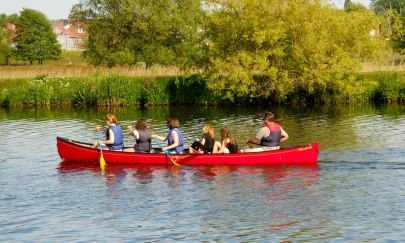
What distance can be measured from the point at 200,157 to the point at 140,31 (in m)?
38.5

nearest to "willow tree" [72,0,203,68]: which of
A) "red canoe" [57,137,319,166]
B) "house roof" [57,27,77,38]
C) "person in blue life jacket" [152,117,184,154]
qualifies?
"red canoe" [57,137,319,166]

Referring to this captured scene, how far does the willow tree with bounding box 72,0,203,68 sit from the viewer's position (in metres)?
60.6

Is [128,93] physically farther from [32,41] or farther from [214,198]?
[32,41]

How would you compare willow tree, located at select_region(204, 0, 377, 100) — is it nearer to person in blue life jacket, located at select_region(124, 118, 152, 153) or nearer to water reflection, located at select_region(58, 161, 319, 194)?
person in blue life jacket, located at select_region(124, 118, 152, 153)

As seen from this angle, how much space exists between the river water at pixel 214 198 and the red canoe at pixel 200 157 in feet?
1.04

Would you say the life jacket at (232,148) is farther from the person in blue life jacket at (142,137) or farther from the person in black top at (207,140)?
the person in blue life jacket at (142,137)

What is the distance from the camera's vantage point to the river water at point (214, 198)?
646 inches

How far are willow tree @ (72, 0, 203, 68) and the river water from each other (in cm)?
2944

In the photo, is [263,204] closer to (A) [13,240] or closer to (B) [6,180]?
(A) [13,240]

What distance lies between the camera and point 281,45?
45.0 metres

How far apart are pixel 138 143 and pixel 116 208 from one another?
22.4ft

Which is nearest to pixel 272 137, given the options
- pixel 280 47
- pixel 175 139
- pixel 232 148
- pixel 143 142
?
pixel 232 148

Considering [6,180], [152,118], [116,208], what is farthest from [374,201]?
[152,118]

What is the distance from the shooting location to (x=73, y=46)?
5910 inches
